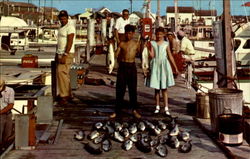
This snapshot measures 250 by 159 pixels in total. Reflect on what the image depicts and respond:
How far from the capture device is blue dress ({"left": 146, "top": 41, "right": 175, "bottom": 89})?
8.27 m

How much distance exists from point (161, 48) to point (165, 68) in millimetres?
427

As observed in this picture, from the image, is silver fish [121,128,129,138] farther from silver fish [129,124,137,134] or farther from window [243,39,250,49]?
window [243,39,250,49]

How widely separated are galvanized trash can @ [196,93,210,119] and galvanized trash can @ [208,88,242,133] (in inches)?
44.0

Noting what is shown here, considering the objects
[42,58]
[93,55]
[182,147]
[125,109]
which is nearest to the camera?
[182,147]

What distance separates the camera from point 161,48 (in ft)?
27.1

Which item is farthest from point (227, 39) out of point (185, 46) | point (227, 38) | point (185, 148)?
point (185, 46)

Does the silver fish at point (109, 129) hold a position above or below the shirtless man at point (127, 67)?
below

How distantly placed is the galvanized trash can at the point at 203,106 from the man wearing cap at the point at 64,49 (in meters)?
3.13

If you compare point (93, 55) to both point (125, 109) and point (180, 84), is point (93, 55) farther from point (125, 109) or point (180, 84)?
point (125, 109)

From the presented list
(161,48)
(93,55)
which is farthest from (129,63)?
(93,55)

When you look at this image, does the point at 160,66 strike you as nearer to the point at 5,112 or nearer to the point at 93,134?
the point at 93,134

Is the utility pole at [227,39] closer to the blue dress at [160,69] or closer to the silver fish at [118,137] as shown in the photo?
the blue dress at [160,69]

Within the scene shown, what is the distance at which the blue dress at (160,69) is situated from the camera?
8273mm

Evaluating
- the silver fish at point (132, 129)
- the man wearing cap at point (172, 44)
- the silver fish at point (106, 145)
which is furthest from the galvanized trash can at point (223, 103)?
the man wearing cap at point (172, 44)
